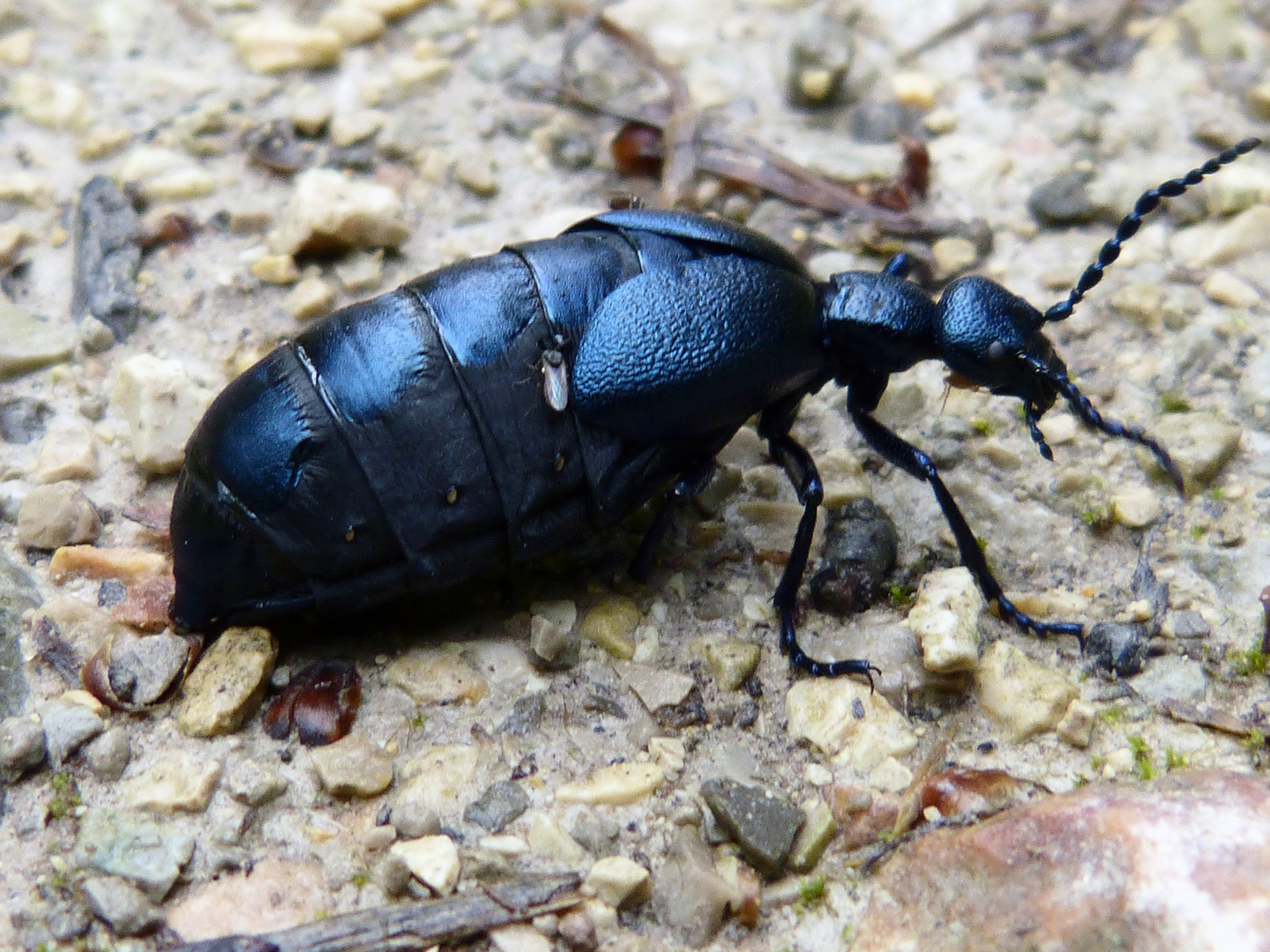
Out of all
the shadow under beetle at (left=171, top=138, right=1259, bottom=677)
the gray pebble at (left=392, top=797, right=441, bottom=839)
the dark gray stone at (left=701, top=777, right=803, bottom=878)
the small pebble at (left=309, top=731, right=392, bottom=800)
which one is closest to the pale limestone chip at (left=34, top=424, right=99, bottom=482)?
the shadow under beetle at (left=171, top=138, right=1259, bottom=677)

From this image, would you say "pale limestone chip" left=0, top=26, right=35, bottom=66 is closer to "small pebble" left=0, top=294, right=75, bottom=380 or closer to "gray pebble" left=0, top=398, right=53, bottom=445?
"small pebble" left=0, top=294, right=75, bottom=380

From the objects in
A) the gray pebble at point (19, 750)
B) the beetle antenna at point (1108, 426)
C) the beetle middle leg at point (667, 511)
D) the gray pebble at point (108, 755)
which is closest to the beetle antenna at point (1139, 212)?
the beetle antenna at point (1108, 426)

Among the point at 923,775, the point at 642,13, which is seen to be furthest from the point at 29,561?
the point at 642,13

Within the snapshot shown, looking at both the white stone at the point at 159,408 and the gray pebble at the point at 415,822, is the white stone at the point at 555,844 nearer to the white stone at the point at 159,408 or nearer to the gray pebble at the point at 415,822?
the gray pebble at the point at 415,822

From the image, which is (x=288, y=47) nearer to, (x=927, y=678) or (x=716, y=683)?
(x=716, y=683)

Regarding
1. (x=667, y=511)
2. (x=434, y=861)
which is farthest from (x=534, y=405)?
(x=434, y=861)

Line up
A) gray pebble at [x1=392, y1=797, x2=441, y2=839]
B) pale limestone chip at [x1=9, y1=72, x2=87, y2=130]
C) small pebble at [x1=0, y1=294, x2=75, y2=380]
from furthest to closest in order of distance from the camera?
pale limestone chip at [x1=9, y1=72, x2=87, y2=130] < small pebble at [x1=0, y1=294, x2=75, y2=380] < gray pebble at [x1=392, y1=797, x2=441, y2=839]
